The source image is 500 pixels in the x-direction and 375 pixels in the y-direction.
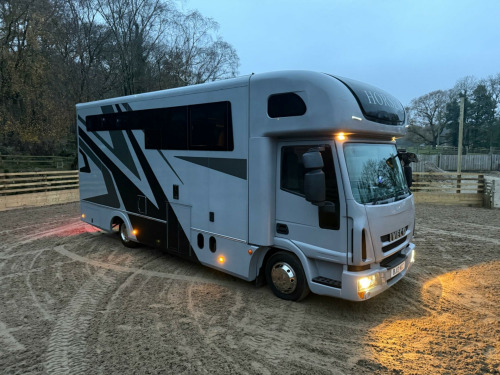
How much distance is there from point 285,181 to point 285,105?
0.98 meters

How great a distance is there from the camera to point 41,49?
54.6ft

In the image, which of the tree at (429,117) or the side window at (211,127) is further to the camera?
the tree at (429,117)

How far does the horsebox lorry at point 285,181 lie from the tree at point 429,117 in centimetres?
5468

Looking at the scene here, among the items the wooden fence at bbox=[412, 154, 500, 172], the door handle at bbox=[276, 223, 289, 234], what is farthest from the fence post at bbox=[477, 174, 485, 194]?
the wooden fence at bbox=[412, 154, 500, 172]

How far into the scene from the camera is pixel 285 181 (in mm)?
4469

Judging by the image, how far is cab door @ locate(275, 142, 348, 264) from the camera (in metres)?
4.03

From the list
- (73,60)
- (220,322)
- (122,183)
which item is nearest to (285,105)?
(220,322)

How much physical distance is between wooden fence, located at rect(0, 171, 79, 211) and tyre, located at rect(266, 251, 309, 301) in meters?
12.1

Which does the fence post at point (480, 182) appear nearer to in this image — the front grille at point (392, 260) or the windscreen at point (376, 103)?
the windscreen at point (376, 103)

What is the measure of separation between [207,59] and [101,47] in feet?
29.5

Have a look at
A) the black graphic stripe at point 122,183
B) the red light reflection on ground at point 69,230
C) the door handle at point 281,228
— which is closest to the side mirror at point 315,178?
the door handle at point 281,228

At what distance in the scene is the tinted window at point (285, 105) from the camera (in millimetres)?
4156

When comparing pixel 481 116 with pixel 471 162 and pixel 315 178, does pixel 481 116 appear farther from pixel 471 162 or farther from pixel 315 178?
pixel 315 178

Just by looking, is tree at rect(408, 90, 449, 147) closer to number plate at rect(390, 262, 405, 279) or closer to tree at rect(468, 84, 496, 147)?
tree at rect(468, 84, 496, 147)
